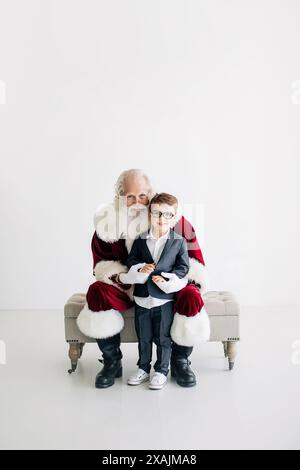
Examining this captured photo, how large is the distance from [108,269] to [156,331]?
0.44 meters

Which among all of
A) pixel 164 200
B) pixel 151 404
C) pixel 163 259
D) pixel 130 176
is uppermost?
pixel 130 176

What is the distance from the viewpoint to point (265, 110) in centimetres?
436

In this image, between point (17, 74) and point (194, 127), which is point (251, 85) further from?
point (17, 74)

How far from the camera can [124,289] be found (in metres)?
2.82

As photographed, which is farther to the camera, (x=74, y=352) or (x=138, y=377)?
(x=74, y=352)

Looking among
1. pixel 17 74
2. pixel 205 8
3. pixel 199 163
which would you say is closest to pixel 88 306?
pixel 199 163

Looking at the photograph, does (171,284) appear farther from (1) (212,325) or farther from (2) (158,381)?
(2) (158,381)

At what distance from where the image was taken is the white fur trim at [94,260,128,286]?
2795mm

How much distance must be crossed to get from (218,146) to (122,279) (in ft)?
6.86

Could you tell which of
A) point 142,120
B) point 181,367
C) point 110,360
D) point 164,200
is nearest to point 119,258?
point 164,200

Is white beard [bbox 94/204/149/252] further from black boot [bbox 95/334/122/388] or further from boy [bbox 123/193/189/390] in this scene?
black boot [bbox 95/334/122/388]

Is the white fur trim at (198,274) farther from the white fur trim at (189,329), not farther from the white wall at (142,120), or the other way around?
the white wall at (142,120)

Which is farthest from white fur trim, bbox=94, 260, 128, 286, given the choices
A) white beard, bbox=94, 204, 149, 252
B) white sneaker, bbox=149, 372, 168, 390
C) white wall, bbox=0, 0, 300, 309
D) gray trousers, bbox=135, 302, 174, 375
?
white wall, bbox=0, 0, 300, 309

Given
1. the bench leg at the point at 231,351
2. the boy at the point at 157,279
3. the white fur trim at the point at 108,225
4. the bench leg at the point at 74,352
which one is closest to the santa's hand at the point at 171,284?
the boy at the point at 157,279
